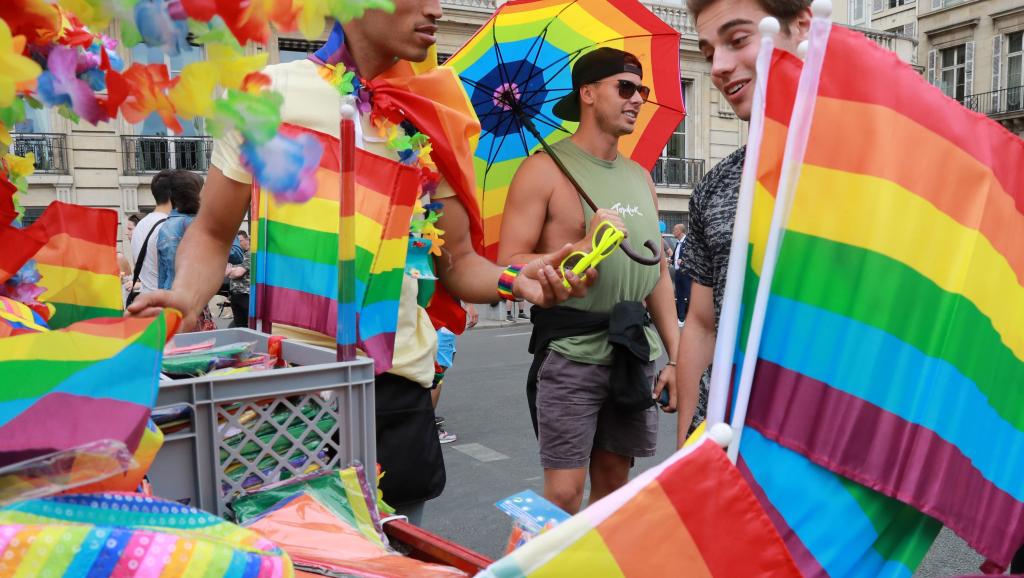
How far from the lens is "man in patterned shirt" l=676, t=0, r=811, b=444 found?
1812 mm

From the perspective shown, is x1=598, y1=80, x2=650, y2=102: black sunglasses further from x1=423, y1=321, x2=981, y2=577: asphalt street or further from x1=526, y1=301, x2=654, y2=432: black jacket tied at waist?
x1=423, y1=321, x2=981, y2=577: asphalt street

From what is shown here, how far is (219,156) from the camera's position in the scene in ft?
5.98

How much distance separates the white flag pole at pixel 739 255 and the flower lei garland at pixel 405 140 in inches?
38.9

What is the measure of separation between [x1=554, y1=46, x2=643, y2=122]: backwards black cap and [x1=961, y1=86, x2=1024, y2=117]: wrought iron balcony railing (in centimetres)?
2594

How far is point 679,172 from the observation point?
23422 mm

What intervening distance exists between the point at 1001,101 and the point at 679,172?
10.5 meters

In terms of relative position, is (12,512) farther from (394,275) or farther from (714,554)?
(394,275)

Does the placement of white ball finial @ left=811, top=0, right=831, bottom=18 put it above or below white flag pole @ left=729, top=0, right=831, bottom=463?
above

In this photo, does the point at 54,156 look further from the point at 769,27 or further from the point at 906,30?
the point at 906,30

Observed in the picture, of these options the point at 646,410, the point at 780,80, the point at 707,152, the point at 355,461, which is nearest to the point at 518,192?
the point at 646,410

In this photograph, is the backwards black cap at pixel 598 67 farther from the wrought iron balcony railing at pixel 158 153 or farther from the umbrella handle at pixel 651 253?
the wrought iron balcony railing at pixel 158 153

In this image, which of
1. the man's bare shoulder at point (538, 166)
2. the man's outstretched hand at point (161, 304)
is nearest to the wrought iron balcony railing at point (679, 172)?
the man's bare shoulder at point (538, 166)

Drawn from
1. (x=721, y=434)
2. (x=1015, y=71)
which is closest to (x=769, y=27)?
(x=721, y=434)

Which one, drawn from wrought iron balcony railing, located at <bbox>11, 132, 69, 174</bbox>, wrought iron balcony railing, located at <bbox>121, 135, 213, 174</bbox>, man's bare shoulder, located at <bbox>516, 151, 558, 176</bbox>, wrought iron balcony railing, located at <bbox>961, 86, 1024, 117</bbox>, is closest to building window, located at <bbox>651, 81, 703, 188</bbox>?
wrought iron balcony railing, located at <bbox>961, 86, 1024, 117</bbox>
